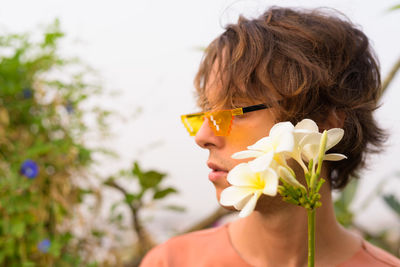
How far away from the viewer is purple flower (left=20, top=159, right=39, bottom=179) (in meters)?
2.00

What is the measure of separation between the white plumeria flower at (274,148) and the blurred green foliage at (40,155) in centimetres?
144

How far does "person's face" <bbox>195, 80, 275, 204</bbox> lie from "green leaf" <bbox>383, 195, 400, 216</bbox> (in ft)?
5.89

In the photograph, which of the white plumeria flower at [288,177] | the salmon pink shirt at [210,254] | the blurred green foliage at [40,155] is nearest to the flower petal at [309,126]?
the white plumeria flower at [288,177]

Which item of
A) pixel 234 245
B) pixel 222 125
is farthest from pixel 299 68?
pixel 234 245

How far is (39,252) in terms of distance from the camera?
6.92 feet

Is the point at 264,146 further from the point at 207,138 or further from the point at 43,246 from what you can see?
the point at 43,246

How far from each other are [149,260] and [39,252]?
0.77 metres

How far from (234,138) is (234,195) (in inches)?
18.2

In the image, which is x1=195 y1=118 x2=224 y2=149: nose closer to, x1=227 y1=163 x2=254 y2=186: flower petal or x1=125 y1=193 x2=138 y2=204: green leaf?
x1=227 y1=163 x2=254 y2=186: flower petal

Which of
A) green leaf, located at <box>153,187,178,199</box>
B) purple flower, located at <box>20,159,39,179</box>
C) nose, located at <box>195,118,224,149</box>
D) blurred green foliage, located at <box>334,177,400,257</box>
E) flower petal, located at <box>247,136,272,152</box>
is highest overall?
flower petal, located at <box>247,136,272,152</box>

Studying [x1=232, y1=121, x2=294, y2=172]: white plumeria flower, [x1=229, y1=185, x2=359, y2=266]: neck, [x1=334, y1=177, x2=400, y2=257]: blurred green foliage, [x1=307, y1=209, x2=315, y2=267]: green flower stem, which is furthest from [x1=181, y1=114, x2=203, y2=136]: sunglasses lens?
[x1=334, y1=177, x2=400, y2=257]: blurred green foliage

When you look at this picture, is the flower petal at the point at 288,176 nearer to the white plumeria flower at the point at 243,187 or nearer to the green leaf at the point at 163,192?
the white plumeria flower at the point at 243,187

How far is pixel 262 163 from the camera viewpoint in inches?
29.4

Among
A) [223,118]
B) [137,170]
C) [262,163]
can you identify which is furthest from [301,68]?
[137,170]
